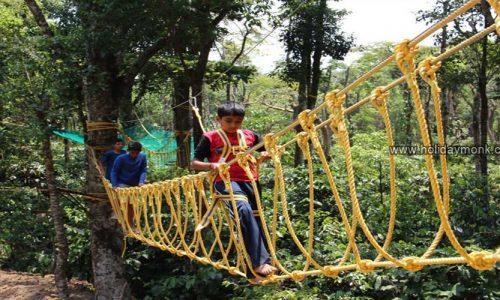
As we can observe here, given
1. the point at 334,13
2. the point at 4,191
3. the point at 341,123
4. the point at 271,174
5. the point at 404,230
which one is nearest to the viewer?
the point at 341,123

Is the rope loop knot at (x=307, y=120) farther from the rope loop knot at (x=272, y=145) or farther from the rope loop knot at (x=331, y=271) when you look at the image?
the rope loop knot at (x=331, y=271)

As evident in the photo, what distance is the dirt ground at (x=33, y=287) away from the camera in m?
4.94

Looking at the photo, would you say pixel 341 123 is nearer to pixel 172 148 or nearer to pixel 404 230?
pixel 404 230

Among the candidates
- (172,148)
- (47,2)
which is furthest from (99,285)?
(47,2)

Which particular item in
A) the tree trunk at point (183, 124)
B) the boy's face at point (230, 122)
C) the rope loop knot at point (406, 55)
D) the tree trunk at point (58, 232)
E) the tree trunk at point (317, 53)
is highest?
the tree trunk at point (317, 53)

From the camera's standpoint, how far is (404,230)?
4.75m

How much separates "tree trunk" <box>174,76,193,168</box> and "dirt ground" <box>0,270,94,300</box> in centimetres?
174

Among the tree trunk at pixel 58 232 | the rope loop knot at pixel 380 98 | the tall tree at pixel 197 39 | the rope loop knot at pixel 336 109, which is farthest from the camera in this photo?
the tree trunk at pixel 58 232

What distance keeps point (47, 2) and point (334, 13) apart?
4313 millimetres

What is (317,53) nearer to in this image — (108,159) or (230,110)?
(108,159)

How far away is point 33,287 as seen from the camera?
17.0ft

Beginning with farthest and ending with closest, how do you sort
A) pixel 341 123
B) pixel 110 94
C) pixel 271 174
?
pixel 271 174
pixel 110 94
pixel 341 123

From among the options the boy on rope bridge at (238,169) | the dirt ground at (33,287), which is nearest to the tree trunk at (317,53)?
the dirt ground at (33,287)

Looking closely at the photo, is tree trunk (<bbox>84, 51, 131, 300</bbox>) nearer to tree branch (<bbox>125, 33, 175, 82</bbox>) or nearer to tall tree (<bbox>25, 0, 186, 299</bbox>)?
tall tree (<bbox>25, 0, 186, 299</bbox>)
